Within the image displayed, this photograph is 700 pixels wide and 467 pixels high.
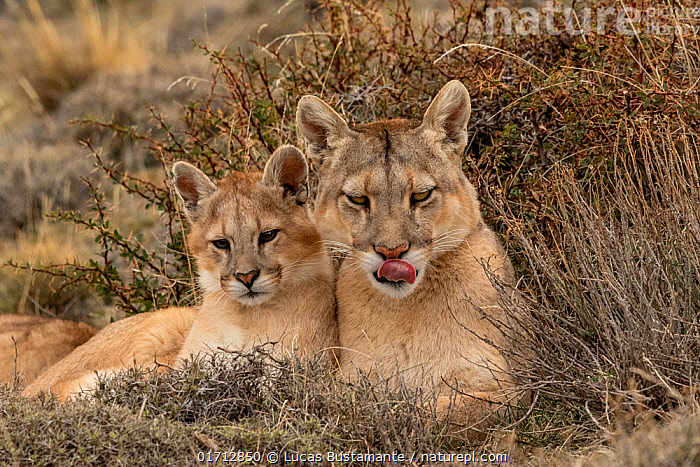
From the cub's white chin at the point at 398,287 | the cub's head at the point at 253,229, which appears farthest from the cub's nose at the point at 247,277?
the cub's white chin at the point at 398,287

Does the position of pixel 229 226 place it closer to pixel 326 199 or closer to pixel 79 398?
pixel 326 199

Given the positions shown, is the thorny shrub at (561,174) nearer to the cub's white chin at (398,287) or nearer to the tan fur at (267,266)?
the cub's white chin at (398,287)

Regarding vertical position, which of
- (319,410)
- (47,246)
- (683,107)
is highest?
(683,107)

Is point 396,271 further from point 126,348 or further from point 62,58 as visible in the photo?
point 62,58

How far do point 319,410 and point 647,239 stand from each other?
1.92 metres

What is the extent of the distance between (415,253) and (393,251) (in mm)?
119

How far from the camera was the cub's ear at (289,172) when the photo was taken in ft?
15.4

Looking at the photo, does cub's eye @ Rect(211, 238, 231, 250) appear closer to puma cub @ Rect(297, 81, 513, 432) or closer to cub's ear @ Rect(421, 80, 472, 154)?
puma cub @ Rect(297, 81, 513, 432)

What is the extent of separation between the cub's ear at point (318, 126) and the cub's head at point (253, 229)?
12 cm

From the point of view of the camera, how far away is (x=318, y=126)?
459 cm

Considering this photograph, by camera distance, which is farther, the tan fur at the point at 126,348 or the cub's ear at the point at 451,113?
the tan fur at the point at 126,348

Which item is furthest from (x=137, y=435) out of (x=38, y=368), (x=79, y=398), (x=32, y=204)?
(x=32, y=204)

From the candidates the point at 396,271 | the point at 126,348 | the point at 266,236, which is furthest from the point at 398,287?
the point at 126,348

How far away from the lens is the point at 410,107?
19.2 ft
